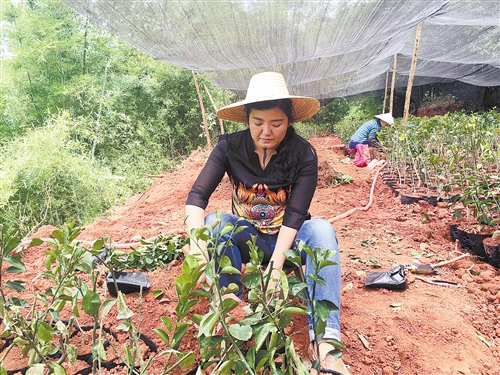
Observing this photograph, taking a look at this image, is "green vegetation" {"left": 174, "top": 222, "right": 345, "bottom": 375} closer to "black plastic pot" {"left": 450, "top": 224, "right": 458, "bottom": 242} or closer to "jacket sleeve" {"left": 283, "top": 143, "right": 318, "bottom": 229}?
"jacket sleeve" {"left": 283, "top": 143, "right": 318, "bottom": 229}

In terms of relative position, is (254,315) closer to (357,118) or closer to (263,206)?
(263,206)

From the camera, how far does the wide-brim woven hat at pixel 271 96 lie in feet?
4.67

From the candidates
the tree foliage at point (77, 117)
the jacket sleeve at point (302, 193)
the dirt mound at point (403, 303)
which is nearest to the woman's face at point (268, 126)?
the jacket sleeve at point (302, 193)

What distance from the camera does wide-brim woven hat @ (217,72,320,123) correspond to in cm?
142

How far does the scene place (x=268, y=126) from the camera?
1428 millimetres

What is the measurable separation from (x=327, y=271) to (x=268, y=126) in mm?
642

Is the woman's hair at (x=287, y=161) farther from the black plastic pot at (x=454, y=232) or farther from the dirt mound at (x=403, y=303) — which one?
the black plastic pot at (x=454, y=232)

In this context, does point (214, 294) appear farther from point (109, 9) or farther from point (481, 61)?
point (481, 61)

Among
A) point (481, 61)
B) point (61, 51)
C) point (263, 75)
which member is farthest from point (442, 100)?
point (263, 75)

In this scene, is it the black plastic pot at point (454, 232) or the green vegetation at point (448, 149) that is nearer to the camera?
the black plastic pot at point (454, 232)

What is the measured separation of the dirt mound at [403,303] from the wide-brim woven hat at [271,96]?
0.90 m

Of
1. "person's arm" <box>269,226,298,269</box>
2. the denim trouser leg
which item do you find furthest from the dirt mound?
"person's arm" <box>269,226,298,269</box>

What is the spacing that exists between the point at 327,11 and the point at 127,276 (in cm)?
263

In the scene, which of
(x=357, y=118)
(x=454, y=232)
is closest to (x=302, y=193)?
(x=454, y=232)
